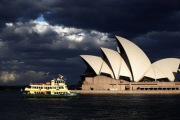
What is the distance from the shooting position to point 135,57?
132500 mm

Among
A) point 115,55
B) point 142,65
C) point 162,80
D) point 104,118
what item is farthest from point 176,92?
point 104,118

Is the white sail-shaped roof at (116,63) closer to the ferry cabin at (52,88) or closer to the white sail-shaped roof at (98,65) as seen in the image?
the white sail-shaped roof at (98,65)

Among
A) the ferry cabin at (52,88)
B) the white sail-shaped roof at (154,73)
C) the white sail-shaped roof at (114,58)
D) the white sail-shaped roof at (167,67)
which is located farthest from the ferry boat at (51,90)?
the white sail-shaped roof at (167,67)

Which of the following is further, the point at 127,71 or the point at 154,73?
the point at 154,73

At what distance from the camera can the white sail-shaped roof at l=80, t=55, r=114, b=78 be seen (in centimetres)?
13775

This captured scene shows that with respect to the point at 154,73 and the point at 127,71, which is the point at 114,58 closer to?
the point at 127,71

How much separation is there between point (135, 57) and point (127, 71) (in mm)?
7491

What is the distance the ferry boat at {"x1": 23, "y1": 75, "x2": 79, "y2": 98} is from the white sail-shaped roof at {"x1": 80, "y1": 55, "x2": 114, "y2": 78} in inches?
1730

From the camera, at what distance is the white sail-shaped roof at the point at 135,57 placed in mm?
131750

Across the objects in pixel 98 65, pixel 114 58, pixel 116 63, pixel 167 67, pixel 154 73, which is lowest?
pixel 154 73

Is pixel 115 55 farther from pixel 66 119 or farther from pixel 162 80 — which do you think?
pixel 66 119

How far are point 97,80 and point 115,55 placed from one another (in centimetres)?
1334

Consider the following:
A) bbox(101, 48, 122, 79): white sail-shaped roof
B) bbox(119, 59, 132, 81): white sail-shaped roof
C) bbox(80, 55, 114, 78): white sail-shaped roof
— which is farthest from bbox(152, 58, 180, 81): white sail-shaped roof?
bbox(80, 55, 114, 78): white sail-shaped roof

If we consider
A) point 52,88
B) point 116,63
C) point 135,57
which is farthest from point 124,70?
point 52,88
